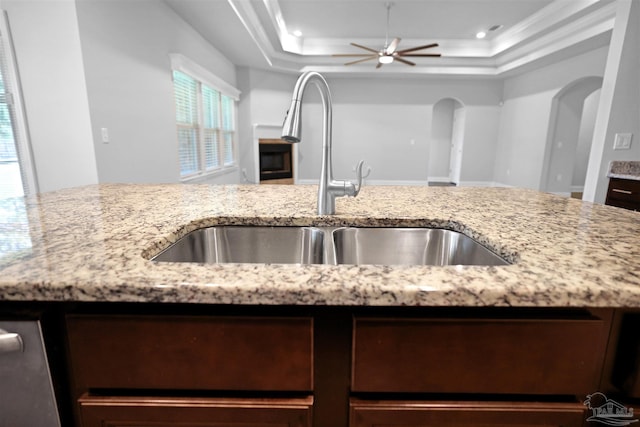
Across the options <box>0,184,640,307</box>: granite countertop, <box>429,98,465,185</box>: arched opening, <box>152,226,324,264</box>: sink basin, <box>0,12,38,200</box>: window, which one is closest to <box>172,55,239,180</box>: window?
<box>0,12,38,200</box>: window

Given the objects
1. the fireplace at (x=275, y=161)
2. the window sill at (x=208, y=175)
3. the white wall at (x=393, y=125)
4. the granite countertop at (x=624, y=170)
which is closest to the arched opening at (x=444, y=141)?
the white wall at (x=393, y=125)

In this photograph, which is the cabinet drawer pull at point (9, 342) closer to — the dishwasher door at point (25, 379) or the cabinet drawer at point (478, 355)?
the dishwasher door at point (25, 379)

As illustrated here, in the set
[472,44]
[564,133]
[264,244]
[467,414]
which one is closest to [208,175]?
[264,244]

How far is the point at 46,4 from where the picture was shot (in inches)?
94.3

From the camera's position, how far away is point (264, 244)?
0.96 metres

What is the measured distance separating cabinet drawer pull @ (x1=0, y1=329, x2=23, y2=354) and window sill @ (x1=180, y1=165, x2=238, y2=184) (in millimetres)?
3747

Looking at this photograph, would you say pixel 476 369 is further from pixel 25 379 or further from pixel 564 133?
pixel 564 133

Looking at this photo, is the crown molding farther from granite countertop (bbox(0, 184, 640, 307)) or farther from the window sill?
granite countertop (bbox(0, 184, 640, 307))

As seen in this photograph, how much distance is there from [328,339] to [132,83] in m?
3.44

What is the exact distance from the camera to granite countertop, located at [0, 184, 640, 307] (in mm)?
460

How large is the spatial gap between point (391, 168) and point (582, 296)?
24.8 ft

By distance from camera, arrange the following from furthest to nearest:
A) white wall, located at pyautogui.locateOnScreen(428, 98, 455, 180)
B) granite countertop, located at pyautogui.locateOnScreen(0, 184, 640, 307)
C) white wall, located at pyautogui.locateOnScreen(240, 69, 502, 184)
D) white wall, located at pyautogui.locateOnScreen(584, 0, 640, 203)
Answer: white wall, located at pyautogui.locateOnScreen(428, 98, 455, 180) → white wall, located at pyautogui.locateOnScreen(240, 69, 502, 184) → white wall, located at pyautogui.locateOnScreen(584, 0, 640, 203) → granite countertop, located at pyautogui.locateOnScreen(0, 184, 640, 307)

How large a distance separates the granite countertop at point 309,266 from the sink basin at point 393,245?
1.2 inches

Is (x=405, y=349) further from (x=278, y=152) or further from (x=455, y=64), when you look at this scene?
(x=455, y=64)
